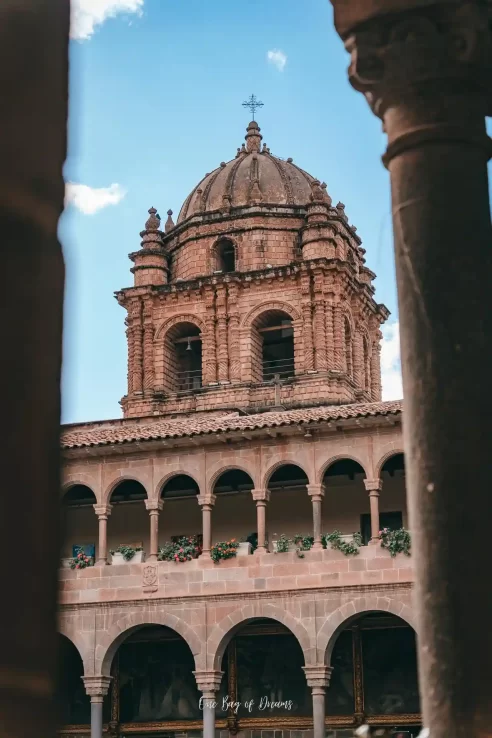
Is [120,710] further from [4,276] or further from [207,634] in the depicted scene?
[4,276]

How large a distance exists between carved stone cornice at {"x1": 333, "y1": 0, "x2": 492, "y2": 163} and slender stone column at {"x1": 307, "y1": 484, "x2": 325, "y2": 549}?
2221 cm

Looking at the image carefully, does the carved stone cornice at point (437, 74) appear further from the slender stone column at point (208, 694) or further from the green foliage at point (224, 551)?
the slender stone column at point (208, 694)

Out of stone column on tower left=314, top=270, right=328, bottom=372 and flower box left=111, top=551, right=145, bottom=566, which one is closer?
flower box left=111, top=551, right=145, bottom=566

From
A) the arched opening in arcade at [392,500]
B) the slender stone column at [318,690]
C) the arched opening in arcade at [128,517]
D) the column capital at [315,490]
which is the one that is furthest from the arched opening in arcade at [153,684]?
the arched opening in arcade at [392,500]

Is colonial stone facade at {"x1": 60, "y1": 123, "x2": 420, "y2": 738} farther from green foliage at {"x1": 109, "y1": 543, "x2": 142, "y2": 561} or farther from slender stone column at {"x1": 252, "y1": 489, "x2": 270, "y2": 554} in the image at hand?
green foliage at {"x1": 109, "y1": 543, "x2": 142, "y2": 561}

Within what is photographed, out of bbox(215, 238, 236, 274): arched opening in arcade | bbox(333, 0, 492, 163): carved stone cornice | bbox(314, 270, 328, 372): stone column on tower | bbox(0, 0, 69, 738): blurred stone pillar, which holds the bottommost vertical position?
bbox(0, 0, 69, 738): blurred stone pillar

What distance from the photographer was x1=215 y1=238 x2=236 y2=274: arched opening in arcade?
4241cm

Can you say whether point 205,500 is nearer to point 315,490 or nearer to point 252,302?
point 315,490


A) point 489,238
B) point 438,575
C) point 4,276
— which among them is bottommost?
point 438,575

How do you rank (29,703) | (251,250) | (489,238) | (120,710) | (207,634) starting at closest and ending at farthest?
(29,703) < (489,238) < (207,634) < (120,710) < (251,250)

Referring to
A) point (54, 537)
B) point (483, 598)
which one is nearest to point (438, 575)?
point (483, 598)

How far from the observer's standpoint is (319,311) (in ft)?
129

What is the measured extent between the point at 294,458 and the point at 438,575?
76.5 feet

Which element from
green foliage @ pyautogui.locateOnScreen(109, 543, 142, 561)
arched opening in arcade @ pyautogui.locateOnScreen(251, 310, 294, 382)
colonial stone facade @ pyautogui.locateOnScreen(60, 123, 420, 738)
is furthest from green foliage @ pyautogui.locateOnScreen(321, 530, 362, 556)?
arched opening in arcade @ pyautogui.locateOnScreen(251, 310, 294, 382)
